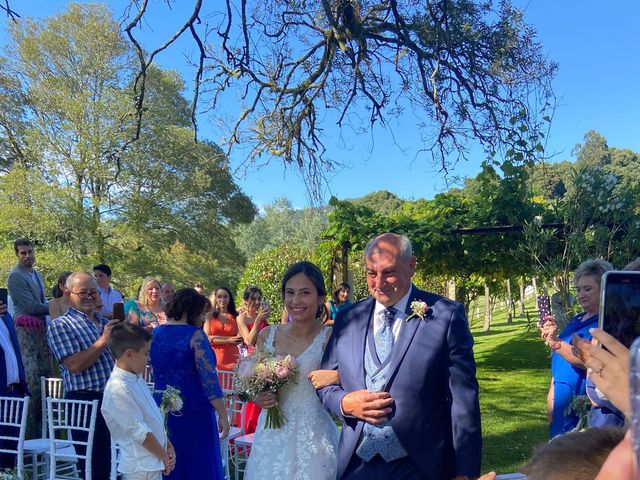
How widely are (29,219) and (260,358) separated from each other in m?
17.7

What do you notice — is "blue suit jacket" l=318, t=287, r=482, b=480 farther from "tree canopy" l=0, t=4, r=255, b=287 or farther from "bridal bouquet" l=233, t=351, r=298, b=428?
"tree canopy" l=0, t=4, r=255, b=287

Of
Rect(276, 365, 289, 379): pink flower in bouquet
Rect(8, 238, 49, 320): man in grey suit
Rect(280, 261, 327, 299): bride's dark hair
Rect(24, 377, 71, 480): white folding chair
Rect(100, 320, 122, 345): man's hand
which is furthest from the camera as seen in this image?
Rect(8, 238, 49, 320): man in grey suit

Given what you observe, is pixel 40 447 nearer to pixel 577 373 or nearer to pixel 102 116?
pixel 577 373

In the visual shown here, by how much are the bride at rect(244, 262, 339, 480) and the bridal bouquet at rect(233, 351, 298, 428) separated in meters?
0.05

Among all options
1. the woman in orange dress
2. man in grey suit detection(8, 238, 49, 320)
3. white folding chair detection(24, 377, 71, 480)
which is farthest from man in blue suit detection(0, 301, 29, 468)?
the woman in orange dress

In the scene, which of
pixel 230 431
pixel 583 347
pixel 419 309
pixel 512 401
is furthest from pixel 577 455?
pixel 512 401

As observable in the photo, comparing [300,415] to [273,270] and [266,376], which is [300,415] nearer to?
[266,376]

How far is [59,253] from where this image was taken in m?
18.6

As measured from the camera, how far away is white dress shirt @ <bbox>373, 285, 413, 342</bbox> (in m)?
2.72

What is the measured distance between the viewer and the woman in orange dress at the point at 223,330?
728cm

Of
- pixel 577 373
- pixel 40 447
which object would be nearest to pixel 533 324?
pixel 577 373

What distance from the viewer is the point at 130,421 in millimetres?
3641

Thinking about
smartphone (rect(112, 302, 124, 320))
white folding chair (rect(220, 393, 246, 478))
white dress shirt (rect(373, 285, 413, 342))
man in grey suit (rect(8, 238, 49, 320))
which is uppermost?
man in grey suit (rect(8, 238, 49, 320))

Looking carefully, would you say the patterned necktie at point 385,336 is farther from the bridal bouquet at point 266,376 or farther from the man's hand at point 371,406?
the bridal bouquet at point 266,376
